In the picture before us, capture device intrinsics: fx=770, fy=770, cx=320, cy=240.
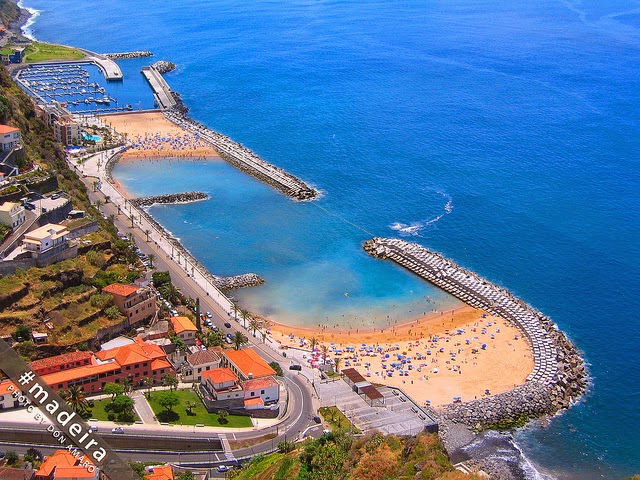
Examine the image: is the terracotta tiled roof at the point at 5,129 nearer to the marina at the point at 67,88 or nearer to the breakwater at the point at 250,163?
the breakwater at the point at 250,163

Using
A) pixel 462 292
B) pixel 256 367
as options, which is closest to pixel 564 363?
pixel 462 292

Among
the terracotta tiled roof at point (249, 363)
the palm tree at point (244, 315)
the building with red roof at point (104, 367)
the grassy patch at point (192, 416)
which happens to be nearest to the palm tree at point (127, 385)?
the building with red roof at point (104, 367)

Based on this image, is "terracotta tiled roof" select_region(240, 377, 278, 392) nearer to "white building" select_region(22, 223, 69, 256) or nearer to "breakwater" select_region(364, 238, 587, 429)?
"breakwater" select_region(364, 238, 587, 429)

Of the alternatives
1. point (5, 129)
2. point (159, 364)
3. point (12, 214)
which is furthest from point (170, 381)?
point (5, 129)

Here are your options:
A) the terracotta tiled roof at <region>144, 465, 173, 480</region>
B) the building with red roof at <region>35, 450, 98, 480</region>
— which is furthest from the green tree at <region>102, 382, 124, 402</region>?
the building with red roof at <region>35, 450, 98, 480</region>

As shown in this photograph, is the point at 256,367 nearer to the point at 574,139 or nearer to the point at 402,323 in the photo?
the point at 402,323
